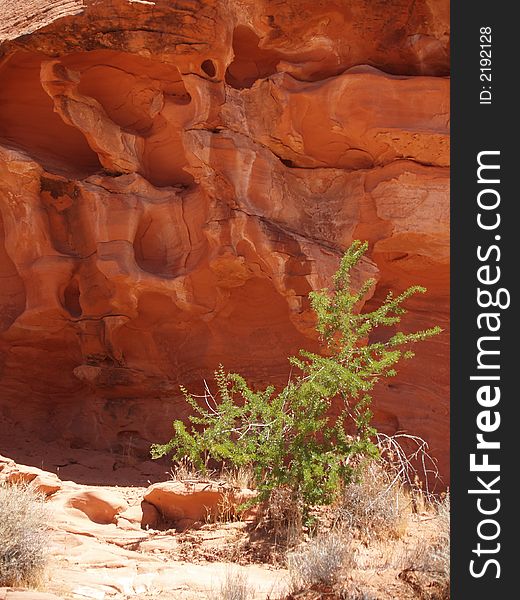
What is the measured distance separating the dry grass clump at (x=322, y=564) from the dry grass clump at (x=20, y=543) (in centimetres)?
164

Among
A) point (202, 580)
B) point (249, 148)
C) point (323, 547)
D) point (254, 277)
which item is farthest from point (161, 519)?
point (249, 148)

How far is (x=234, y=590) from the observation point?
455 centimetres

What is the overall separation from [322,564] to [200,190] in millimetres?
5170

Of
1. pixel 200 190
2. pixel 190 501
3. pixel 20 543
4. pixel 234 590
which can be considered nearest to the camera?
pixel 234 590

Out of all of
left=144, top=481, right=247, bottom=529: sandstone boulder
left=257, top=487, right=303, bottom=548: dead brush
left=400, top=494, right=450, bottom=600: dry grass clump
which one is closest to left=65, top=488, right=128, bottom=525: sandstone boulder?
left=144, top=481, right=247, bottom=529: sandstone boulder

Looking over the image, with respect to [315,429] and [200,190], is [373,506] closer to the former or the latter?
[315,429]

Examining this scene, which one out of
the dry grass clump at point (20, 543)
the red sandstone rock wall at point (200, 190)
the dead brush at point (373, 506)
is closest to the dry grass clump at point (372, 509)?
the dead brush at point (373, 506)

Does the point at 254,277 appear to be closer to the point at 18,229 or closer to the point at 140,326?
the point at 140,326

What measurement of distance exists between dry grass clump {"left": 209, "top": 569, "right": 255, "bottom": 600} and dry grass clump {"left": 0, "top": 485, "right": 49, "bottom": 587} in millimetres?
1165

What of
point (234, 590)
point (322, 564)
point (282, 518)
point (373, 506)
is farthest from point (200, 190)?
point (234, 590)

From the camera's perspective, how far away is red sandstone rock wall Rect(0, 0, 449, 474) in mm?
8094

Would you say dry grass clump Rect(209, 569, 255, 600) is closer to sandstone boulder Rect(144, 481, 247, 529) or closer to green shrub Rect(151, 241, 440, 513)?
green shrub Rect(151, 241, 440, 513)

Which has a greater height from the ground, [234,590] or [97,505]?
[97,505]

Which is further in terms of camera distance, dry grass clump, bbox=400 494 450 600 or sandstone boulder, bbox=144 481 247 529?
sandstone boulder, bbox=144 481 247 529
